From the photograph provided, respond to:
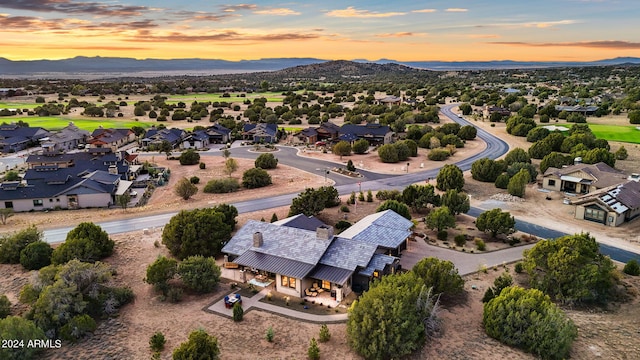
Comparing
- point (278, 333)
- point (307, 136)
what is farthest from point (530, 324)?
point (307, 136)

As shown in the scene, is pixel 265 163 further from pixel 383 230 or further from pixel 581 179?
pixel 581 179

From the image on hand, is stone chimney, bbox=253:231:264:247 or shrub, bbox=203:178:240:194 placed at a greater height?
stone chimney, bbox=253:231:264:247

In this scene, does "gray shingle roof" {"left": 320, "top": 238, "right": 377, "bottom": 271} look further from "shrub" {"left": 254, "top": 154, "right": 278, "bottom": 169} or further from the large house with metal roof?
"shrub" {"left": 254, "top": 154, "right": 278, "bottom": 169}

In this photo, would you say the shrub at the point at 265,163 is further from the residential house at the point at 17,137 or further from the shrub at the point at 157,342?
the residential house at the point at 17,137

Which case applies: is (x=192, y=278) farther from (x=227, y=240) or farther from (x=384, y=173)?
(x=384, y=173)

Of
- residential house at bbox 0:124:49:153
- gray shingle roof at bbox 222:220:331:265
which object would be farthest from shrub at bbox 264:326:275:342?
residential house at bbox 0:124:49:153

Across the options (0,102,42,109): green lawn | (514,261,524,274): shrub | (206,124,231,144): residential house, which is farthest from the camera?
(0,102,42,109): green lawn
